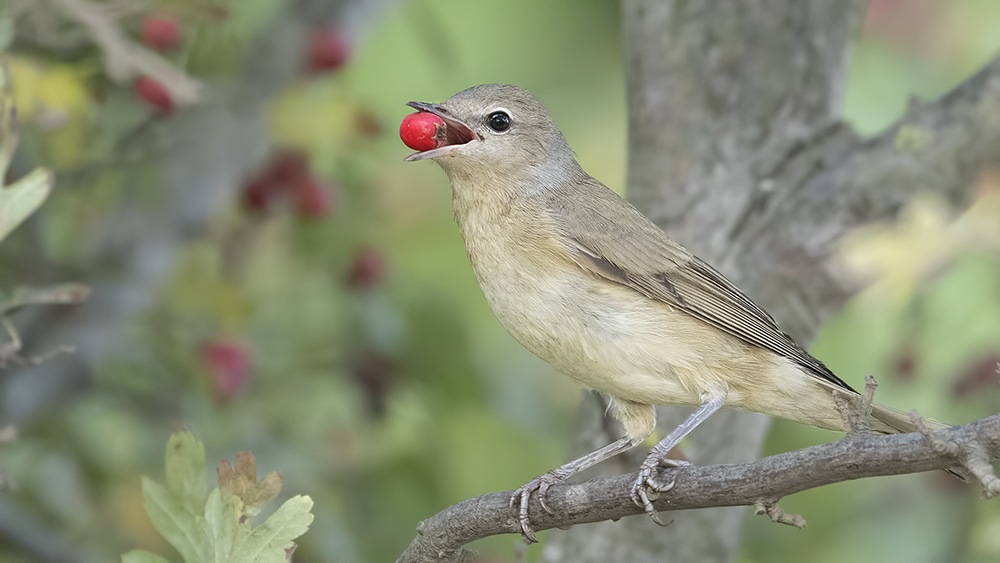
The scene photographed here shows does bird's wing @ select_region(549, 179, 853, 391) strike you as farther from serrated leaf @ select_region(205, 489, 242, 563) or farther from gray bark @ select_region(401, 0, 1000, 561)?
serrated leaf @ select_region(205, 489, 242, 563)

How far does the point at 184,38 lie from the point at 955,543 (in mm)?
4237

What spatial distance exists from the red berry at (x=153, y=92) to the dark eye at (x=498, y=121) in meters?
1.53

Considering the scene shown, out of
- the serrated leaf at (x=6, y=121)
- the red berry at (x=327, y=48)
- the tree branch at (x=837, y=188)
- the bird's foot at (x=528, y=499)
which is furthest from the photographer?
the red berry at (x=327, y=48)

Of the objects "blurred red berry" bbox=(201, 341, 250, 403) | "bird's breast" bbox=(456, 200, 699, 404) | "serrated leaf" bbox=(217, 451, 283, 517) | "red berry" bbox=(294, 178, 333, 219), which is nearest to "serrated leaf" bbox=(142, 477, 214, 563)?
"serrated leaf" bbox=(217, 451, 283, 517)

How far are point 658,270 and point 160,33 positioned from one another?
2550 millimetres

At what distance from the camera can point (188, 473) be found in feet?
7.52

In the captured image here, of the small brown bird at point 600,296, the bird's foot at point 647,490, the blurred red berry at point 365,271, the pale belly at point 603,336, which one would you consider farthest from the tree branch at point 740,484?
the blurred red berry at point 365,271

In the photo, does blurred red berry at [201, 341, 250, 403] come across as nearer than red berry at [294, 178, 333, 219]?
Yes

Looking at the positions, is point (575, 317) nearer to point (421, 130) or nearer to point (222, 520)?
point (421, 130)

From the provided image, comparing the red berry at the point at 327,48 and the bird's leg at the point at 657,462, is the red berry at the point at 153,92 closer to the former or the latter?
the red berry at the point at 327,48

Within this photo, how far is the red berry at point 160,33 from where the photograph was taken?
4.42 metres

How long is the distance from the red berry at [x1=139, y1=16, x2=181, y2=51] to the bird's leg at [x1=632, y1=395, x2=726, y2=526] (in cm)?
291

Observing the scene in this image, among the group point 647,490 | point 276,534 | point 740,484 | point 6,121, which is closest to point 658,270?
point 647,490

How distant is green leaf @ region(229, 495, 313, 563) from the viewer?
2.20 m
